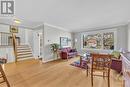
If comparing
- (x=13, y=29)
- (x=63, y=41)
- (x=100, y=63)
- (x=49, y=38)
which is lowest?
(x=100, y=63)

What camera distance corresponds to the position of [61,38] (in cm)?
758

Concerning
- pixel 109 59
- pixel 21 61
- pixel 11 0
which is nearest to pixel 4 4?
pixel 11 0

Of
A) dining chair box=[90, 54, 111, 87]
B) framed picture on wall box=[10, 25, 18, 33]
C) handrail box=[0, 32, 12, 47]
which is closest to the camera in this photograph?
dining chair box=[90, 54, 111, 87]

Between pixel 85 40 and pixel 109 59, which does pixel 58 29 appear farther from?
pixel 109 59

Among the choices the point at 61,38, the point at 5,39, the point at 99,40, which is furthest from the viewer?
the point at 99,40

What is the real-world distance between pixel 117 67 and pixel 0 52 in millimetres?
5446

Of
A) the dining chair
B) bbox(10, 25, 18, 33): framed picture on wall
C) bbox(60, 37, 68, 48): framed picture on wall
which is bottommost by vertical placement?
the dining chair

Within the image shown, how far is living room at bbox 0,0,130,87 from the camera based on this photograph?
Answer: 10.6ft

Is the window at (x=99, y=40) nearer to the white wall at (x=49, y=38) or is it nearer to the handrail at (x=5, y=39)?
the white wall at (x=49, y=38)

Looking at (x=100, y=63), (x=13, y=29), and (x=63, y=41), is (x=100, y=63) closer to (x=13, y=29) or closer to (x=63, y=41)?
(x=13, y=29)

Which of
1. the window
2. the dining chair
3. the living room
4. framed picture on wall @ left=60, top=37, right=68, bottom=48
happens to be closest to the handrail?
the living room

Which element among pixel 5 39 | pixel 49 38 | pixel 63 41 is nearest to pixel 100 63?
pixel 49 38

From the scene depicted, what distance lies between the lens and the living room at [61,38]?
10.6 feet

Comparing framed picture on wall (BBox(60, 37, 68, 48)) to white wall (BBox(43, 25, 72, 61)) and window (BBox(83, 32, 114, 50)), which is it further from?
window (BBox(83, 32, 114, 50))
